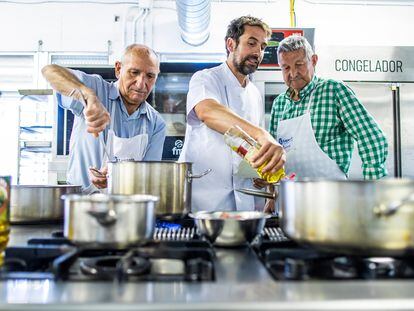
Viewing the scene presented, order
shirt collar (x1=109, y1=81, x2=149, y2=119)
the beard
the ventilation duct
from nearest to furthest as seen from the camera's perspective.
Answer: the beard < shirt collar (x1=109, y1=81, x2=149, y2=119) < the ventilation duct

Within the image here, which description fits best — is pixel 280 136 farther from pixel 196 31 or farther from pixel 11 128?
pixel 11 128

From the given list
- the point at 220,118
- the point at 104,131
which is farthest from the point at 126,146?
the point at 220,118

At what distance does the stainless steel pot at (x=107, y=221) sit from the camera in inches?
24.6

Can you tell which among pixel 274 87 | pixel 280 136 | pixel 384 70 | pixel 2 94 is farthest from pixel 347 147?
pixel 2 94

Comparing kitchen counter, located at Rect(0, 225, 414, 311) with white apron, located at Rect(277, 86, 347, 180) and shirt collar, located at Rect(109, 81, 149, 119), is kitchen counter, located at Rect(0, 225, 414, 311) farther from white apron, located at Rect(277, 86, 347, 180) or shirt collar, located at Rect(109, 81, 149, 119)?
shirt collar, located at Rect(109, 81, 149, 119)

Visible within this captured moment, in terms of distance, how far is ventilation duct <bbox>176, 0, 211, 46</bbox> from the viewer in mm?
2660

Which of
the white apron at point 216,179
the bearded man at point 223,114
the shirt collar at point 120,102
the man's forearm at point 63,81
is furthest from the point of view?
the shirt collar at point 120,102

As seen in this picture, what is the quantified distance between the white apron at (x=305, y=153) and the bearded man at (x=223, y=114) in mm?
159

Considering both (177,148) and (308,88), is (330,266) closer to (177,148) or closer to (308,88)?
(308,88)

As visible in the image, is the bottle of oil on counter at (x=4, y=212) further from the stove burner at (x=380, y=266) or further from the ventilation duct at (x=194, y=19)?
the ventilation duct at (x=194, y=19)

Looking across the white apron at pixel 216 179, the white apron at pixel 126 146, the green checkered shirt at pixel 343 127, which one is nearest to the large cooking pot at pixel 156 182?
the white apron at pixel 216 179

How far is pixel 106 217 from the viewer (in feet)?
2.03

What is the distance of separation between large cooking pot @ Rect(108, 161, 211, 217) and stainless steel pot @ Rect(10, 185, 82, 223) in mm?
241

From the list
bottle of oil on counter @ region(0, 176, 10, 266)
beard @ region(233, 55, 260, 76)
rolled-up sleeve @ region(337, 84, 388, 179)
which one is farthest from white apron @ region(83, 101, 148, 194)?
bottle of oil on counter @ region(0, 176, 10, 266)
